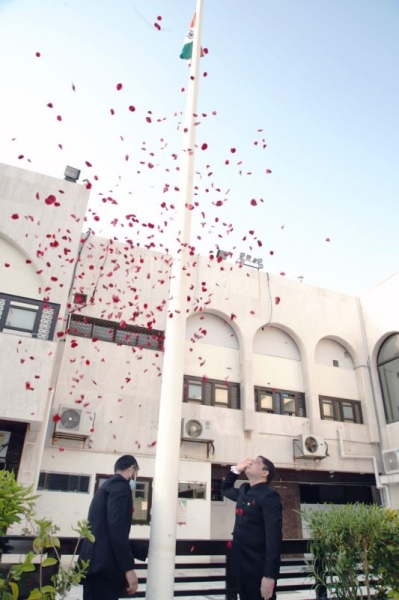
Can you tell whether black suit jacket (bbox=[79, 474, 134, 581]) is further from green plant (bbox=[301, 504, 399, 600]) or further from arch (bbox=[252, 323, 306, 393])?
arch (bbox=[252, 323, 306, 393])

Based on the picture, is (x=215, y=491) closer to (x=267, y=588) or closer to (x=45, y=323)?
(x=45, y=323)

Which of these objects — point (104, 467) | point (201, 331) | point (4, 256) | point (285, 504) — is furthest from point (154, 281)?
point (285, 504)

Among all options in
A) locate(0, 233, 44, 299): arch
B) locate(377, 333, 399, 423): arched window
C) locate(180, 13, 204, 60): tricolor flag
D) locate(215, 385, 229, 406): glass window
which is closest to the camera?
locate(180, 13, 204, 60): tricolor flag

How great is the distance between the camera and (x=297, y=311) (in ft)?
41.6

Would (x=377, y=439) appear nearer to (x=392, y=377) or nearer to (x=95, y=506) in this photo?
(x=392, y=377)

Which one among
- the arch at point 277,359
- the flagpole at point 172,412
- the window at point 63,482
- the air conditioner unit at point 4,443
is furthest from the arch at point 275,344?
the flagpole at point 172,412

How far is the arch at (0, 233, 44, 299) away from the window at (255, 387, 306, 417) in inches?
239

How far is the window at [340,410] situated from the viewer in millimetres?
12031

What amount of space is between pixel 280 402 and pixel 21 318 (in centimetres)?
683

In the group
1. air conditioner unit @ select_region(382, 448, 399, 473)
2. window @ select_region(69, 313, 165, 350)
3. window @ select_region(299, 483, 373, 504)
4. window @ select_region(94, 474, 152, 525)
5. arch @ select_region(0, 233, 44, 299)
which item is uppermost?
arch @ select_region(0, 233, 44, 299)

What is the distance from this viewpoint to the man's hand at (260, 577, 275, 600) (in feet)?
9.16

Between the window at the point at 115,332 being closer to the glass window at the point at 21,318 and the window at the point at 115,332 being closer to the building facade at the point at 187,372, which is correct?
the building facade at the point at 187,372

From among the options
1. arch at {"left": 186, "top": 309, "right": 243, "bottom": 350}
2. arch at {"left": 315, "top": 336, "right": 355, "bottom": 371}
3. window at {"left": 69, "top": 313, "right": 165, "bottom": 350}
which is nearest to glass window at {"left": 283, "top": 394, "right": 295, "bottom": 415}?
arch at {"left": 315, "top": 336, "right": 355, "bottom": 371}

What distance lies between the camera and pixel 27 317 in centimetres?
862
